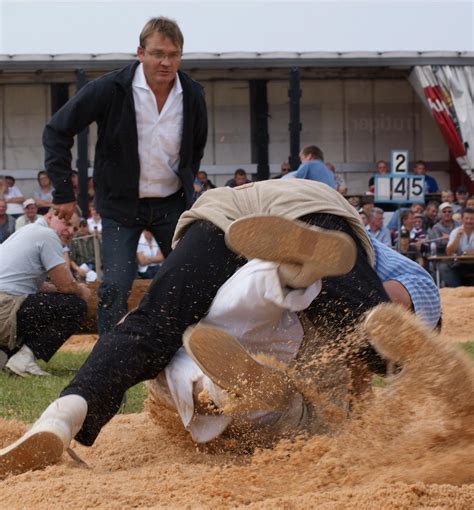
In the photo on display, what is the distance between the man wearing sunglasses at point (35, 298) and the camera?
316 inches

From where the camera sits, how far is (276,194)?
14.5ft

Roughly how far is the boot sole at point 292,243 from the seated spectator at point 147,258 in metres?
10.2

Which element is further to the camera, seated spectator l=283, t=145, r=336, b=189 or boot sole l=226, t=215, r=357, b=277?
seated spectator l=283, t=145, r=336, b=189

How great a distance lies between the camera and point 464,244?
49.0ft

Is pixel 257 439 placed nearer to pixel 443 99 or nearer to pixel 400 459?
pixel 400 459

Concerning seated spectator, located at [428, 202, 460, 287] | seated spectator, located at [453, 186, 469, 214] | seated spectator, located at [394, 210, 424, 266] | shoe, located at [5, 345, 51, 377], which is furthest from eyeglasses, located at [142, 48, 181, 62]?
seated spectator, located at [453, 186, 469, 214]

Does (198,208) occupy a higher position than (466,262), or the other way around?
(198,208)

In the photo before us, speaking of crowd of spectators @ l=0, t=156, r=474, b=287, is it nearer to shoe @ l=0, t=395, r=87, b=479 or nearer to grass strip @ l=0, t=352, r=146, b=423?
grass strip @ l=0, t=352, r=146, b=423

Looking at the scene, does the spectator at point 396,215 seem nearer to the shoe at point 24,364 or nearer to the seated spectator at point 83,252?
the seated spectator at point 83,252

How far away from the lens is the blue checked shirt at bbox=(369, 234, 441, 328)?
4.69 m

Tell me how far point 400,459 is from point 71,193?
3138 millimetres

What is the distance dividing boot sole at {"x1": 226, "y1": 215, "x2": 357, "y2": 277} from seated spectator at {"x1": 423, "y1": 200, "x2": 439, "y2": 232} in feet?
41.5

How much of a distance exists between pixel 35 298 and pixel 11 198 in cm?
888

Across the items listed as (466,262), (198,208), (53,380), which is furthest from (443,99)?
(198,208)
